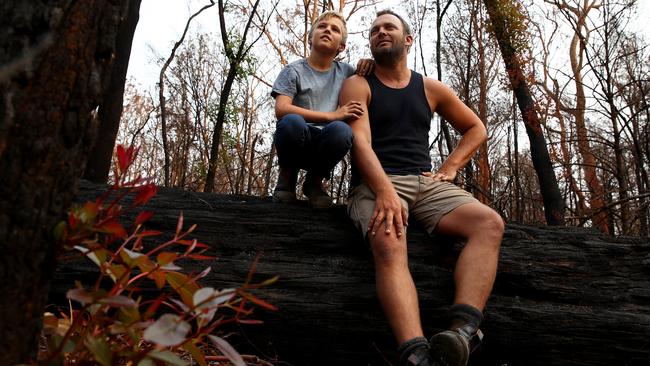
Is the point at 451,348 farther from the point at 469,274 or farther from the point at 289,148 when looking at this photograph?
the point at 289,148

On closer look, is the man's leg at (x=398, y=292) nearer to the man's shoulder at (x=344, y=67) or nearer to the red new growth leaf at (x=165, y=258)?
the man's shoulder at (x=344, y=67)

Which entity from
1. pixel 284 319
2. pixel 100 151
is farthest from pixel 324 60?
pixel 100 151

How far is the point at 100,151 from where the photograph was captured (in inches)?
200

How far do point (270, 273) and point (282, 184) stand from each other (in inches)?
26.1

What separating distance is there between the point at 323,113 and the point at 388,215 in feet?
2.60

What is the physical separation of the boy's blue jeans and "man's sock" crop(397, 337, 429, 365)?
3.71 ft

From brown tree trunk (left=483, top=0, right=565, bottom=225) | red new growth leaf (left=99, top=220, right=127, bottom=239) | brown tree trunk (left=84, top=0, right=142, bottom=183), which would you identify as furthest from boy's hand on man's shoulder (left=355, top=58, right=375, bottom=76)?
brown tree trunk (left=483, top=0, right=565, bottom=225)

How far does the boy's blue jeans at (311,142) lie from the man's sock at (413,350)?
113 centimetres

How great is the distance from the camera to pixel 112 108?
5230mm

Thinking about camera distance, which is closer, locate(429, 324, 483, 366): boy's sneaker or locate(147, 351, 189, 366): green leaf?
locate(147, 351, 189, 366): green leaf

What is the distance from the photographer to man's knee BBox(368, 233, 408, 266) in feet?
8.43

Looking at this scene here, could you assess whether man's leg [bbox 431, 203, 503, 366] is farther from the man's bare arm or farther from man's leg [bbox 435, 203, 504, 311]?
the man's bare arm

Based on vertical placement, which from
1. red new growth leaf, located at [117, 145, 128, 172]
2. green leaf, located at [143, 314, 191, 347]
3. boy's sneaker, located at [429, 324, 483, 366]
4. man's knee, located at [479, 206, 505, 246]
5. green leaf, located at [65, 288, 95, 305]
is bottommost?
boy's sneaker, located at [429, 324, 483, 366]

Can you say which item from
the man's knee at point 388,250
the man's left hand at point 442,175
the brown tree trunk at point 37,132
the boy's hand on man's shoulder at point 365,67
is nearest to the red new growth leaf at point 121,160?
the brown tree trunk at point 37,132
